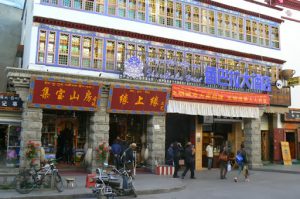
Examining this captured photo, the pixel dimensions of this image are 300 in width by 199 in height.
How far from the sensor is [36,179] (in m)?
13.2

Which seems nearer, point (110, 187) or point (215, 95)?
point (110, 187)

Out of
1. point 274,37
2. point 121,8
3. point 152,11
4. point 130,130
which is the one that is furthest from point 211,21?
point 130,130

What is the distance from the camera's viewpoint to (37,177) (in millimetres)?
13336

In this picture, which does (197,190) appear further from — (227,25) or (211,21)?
(227,25)

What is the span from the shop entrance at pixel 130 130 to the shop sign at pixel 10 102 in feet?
19.1

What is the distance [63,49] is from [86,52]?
128 cm

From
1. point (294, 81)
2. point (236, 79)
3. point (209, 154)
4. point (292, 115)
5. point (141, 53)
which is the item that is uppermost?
point (141, 53)

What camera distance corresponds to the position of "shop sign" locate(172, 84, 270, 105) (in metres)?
21.0

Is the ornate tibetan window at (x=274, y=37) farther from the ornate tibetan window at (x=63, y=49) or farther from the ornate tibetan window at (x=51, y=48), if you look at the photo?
the ornate tibetan window at (x=51, y=48)

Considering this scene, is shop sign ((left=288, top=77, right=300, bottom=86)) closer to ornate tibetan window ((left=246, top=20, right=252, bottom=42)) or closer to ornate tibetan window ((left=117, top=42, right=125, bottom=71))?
A: ornate tibetan window ((left=246, top=20, right=252, bottom=42))

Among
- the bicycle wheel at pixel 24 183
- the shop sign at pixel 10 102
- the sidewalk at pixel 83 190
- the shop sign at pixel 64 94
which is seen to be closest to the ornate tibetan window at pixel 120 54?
the shop sign at pixel 64 94

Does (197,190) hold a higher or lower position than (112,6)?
lower

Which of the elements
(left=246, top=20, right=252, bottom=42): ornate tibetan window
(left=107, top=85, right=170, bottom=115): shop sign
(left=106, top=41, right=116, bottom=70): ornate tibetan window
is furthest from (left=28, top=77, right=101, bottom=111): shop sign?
(left=246, top=20, right=252, bottom=42): ornate tibetan window

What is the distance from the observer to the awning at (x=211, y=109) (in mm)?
21516
